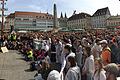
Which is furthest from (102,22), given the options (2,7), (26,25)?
(2,7)

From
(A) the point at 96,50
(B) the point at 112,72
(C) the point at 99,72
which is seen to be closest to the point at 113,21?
(A) the point at 96,50

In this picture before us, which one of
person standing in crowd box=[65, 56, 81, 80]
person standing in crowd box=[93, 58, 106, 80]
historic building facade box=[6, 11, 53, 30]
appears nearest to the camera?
person standing in crowd box=[93, 58, 106, 80]

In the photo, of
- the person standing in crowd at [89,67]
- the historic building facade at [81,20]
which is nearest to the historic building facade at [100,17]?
the historic building facade at [81,20]

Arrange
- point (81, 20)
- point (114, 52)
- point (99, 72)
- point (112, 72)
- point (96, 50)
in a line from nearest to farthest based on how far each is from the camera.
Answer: point (112, 72), point (99, 72), point (96, 50), point (114, 52), point (81, 20)

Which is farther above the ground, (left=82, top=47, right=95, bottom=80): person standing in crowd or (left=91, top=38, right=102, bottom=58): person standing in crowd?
(left=91, top=38, right=102, bottom=58): person standing in crowd

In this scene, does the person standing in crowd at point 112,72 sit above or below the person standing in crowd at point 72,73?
above

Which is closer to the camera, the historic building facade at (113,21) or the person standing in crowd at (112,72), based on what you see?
the person standing in crowd at (112,72)

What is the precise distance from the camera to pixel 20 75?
14297 millimetres

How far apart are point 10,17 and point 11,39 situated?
512 ft

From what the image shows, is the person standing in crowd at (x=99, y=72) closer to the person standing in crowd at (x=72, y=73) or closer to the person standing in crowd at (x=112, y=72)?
the person standing in crowd at (x=72, y=73)

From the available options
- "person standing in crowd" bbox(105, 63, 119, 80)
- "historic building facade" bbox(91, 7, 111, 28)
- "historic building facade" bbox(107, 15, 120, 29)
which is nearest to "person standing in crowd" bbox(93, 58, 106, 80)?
"person standing in crowd" bbox(105, 63, 119, 80)

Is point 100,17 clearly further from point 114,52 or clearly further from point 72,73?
point 72,73

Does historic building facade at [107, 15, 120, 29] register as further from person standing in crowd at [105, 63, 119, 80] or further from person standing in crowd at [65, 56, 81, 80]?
person standing in crowd at [105, 63, 119, 80]

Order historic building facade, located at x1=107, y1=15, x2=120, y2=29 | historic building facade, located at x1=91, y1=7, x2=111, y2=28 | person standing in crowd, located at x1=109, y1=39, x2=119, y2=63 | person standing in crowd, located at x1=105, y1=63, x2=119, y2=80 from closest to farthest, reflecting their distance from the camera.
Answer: person standing in crowd, located at x1=105, y1=63, x2=119, y2=80 → person standing in crowd, located at x1=109, y1=39, x2=119, y2=63 → historic building facade, located at x1=107, y1=15, x2=120, y2=29 → historic building facade, located at x1=91, y1=7, x2=111, y2=28
